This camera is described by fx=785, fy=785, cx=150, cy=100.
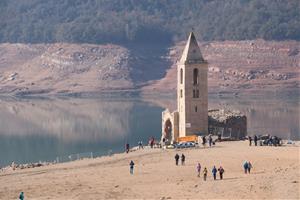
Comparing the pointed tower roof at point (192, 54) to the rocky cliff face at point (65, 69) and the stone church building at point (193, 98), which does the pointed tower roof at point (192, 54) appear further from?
the rocky cliff face at point (65, 69)

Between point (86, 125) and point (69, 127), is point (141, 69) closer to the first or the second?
point (86, 125)

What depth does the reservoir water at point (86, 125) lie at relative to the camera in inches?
2159

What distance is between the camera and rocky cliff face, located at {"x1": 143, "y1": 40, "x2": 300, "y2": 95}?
13700cm

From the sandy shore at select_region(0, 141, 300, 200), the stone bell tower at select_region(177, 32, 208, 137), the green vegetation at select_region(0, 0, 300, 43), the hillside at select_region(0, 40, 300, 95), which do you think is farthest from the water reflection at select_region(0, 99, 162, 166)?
the green vegetation at select_region(0, 0, 300, 43)

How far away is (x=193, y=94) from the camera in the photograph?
4362cm

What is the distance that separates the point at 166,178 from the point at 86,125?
167ft

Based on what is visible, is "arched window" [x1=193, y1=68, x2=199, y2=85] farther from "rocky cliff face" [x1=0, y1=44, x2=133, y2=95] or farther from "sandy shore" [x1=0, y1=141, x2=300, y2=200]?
"rocky cliff face" [x1=0, y1=44, x2=133, y2=95]

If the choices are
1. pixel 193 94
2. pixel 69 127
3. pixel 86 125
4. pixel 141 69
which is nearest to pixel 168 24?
pixel 141 69

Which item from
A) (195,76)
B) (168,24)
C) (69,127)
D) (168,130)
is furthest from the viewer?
(168,24)

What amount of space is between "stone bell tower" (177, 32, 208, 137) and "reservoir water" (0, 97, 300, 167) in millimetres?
7823

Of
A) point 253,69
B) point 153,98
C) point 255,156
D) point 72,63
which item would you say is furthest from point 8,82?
point 255,156

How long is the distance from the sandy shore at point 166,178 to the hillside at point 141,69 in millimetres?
101143

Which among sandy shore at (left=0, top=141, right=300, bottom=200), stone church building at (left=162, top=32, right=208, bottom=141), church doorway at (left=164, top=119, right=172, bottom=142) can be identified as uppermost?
stone church building at (left=162, top=32, right=208, bottom=141)

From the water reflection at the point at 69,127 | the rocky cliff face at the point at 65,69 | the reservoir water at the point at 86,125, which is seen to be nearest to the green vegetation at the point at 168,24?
the rocky cliff face at the point at 65,69
